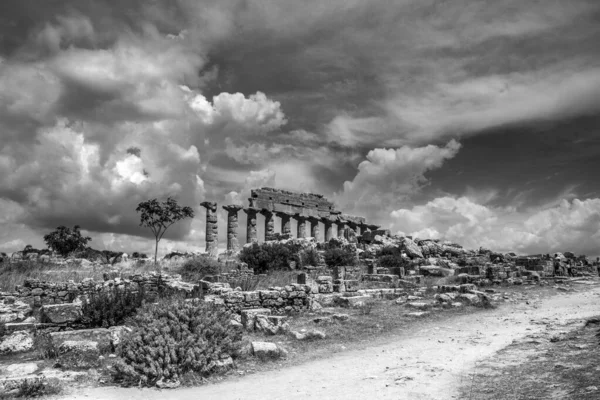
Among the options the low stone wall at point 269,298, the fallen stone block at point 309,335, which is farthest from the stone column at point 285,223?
the fallen stone block at point 309,335

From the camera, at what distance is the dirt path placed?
668cm

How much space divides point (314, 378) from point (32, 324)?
737cm

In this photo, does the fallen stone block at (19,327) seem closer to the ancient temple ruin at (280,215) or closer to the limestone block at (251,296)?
the limestone block at (251,296)

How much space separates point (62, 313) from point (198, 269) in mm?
14502

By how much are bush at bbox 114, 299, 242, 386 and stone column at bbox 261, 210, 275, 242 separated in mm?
33151

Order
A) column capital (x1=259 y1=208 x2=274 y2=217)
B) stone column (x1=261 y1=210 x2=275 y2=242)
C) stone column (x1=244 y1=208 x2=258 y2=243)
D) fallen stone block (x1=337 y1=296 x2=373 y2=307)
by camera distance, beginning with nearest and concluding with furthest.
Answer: fallen stone block (x1=337 y1=296 x2=373 y2=307)
stone column (x1=244 y1=208 x2=258 y2=243)
stone column (x1=261 y1=210 x2=275 y2=242)
column capital (x1=259 y1=208 x2=274 y2=217)

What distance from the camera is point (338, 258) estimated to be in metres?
31.4

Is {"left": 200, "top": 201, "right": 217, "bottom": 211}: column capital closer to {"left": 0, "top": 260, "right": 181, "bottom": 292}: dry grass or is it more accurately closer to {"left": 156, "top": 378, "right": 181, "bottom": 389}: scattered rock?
{"left": 0, "top": 260, "right": 181, "bottom": 292}: dry grass

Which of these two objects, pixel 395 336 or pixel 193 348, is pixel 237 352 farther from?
pixel 395 336

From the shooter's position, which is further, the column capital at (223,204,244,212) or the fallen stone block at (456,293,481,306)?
the column capital at (223,204,244,212)

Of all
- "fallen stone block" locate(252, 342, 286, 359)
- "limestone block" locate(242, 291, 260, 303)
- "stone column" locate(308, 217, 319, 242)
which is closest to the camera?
"fallen stone block" locate(252, 342, 286, 359)

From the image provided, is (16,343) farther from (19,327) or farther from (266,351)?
(266,351)

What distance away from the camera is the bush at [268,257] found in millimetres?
29312

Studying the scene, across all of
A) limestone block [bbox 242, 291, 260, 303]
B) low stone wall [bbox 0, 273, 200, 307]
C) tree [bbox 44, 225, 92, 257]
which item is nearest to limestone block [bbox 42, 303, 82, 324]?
low stone wall [bbox 0, 273, 200, 307]
